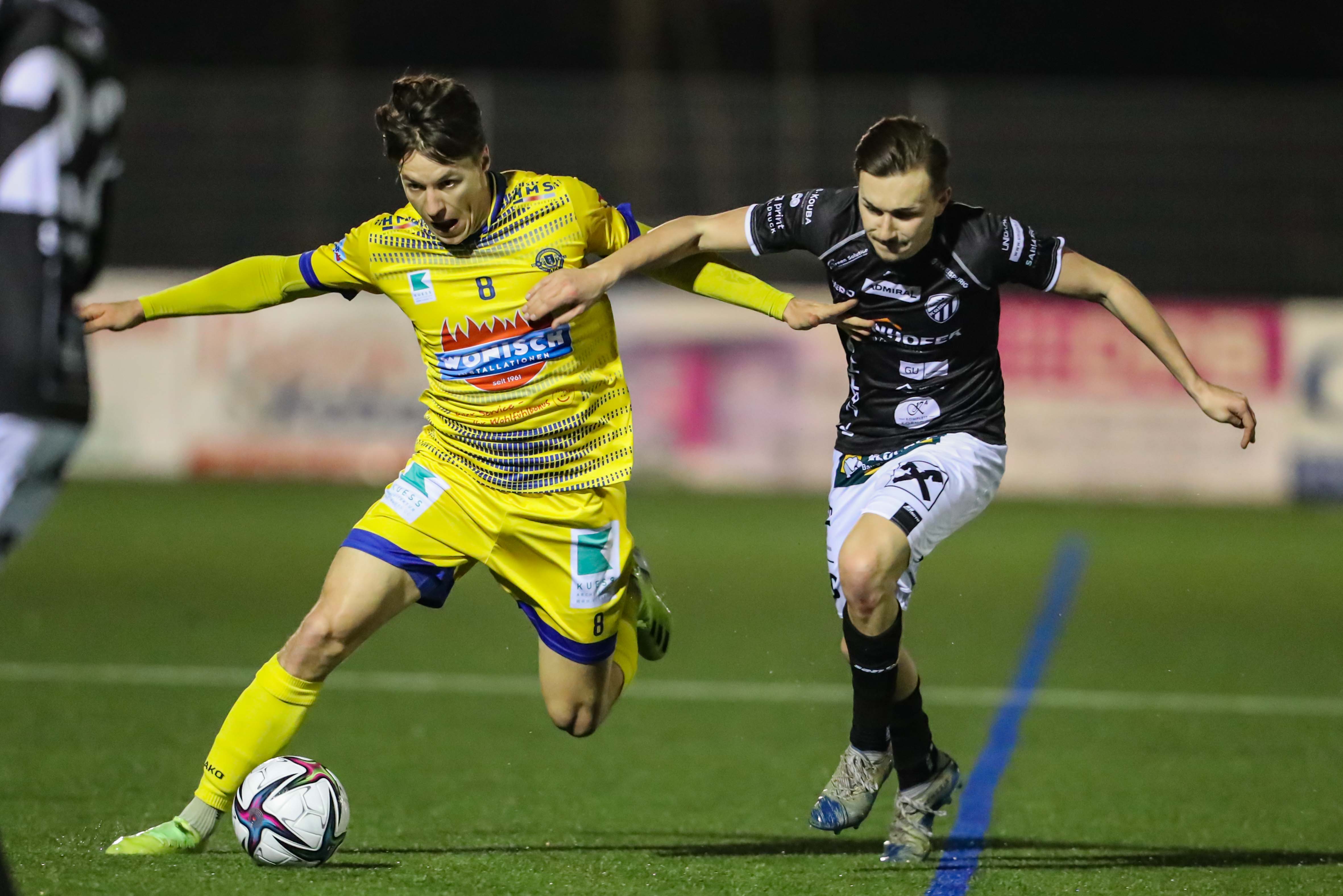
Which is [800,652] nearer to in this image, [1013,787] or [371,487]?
[1013,787]

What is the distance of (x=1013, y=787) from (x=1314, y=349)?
10447 mm

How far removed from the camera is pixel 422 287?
477 centimetres

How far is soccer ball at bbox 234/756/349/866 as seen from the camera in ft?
14.7

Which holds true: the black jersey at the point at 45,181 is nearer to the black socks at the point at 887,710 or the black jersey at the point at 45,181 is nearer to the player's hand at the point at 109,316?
the player's hand at the point at 109,316

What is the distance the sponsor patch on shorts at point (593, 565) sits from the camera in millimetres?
4902

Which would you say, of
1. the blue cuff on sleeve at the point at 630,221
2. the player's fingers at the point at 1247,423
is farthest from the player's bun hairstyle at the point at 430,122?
the player's fingers at the point at 1247,423

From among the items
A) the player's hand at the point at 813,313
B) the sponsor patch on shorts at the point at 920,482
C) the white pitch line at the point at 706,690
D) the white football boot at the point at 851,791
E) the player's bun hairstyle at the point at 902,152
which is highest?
the player's bun hairstyle at the point at 902,152

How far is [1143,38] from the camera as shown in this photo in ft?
88.0

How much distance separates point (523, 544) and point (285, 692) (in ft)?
2.48

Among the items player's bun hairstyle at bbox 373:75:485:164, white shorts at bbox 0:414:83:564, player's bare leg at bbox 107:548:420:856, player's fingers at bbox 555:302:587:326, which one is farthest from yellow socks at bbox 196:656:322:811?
player's bun hairstyle at bbox 373:75:485:164

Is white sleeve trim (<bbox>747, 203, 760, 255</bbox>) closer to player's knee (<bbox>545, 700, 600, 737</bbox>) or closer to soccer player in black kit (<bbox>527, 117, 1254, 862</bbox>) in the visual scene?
soccer player in black kit (<bbox>527, 117, 1254, 862</bbox>)

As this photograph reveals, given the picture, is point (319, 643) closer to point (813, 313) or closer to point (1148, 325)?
point (813, 313)

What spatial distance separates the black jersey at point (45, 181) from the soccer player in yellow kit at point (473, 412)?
1.19 meters

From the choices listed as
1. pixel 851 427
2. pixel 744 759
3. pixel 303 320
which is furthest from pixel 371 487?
pixel 851 427
